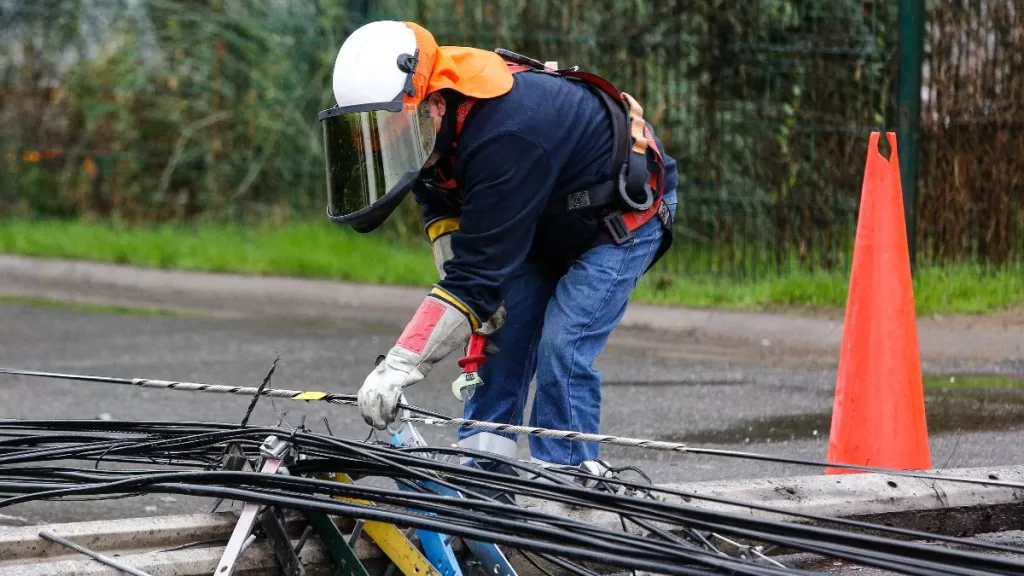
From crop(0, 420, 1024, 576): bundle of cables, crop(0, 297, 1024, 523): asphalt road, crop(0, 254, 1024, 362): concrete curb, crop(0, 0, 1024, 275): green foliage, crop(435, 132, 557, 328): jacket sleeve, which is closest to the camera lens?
crop(0, 420, 1024, 576): bundle of cables

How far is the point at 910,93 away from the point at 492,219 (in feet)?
17.0

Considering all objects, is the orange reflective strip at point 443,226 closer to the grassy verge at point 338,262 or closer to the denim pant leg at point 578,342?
the denim pant leg at point 578,342

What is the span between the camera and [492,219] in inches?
155

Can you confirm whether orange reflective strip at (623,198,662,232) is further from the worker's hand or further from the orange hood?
the worker's hand

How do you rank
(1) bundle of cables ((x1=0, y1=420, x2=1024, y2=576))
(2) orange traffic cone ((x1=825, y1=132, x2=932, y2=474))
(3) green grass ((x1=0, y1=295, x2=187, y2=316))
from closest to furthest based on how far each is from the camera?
(1) bundle of cables ((x1=0, y1=420, x2=1024, y2=576)) → (2) orange traffic cone ((x1=825, y1=132, x2=932, y2=474)) → (3) green grass ((x1=0, y1=295, x2=187, y2=316))

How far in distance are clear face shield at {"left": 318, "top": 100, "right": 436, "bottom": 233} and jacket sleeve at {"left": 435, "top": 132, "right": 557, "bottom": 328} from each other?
6.2 inches

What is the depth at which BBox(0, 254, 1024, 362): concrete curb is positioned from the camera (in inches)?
311

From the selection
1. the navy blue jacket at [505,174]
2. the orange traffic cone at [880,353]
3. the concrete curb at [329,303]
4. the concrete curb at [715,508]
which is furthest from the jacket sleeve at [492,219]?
the concrete curb at [329,303]

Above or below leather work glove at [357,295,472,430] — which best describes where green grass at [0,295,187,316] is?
below

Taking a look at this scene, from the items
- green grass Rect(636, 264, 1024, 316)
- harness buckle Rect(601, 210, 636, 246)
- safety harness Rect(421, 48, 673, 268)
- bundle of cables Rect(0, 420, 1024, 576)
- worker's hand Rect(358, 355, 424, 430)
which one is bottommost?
green grass Rect(636, 264, 1024, 316)

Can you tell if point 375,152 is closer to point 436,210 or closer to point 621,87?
point 436,210

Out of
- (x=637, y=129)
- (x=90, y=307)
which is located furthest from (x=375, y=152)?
(x=90, y=307)

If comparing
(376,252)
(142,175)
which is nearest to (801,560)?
(376,252)

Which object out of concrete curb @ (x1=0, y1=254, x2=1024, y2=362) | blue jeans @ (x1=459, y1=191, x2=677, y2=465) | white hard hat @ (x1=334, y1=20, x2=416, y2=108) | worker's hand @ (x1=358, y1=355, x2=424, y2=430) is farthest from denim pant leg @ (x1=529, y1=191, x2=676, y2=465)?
concrete curb @ (x1=0, y1=254, x2=1024, y2=362)
